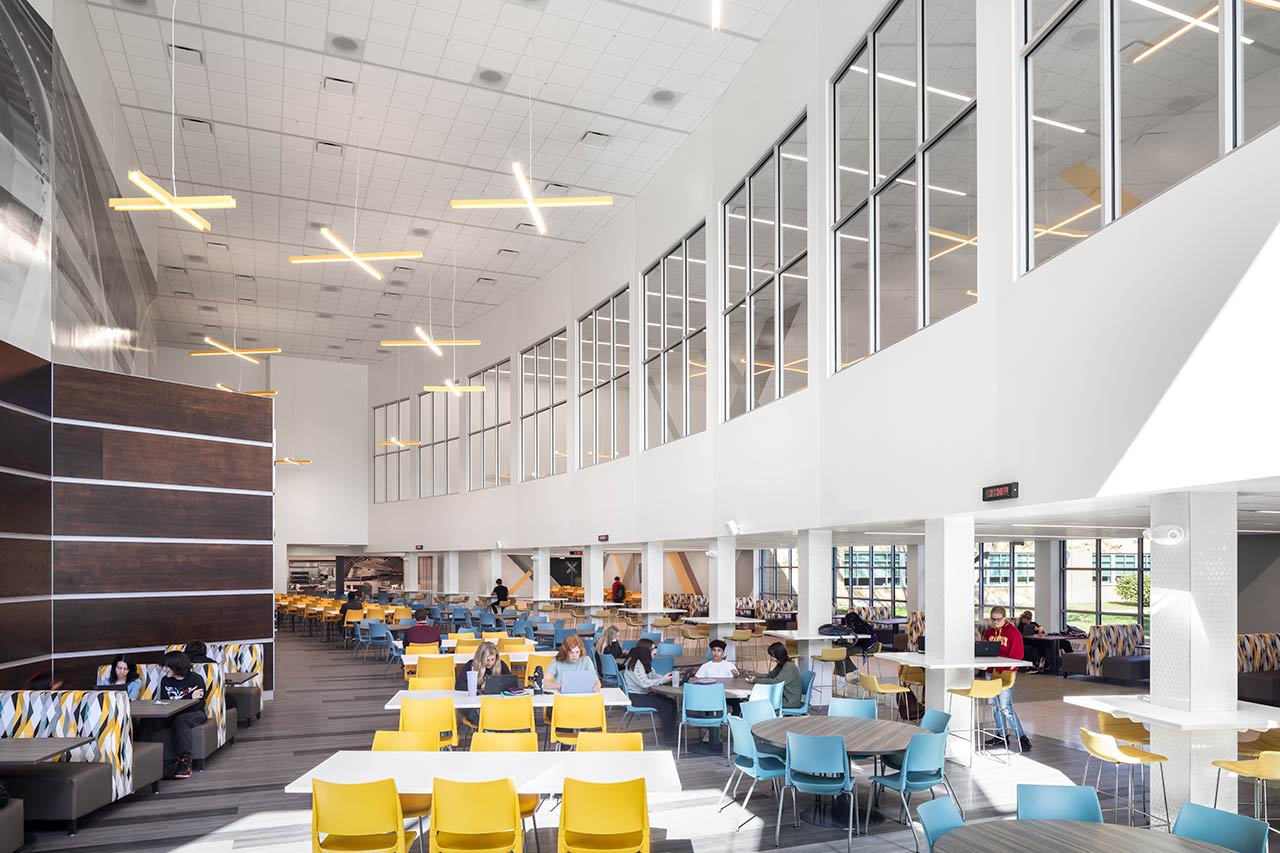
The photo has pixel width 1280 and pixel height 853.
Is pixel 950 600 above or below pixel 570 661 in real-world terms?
above

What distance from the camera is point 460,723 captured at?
9.70m

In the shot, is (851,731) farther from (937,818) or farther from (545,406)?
(545,406)

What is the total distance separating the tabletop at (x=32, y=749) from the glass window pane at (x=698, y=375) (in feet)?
30.5

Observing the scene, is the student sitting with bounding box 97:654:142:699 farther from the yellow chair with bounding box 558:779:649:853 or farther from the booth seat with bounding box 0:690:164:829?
the yellow chair with bounding box 558:779:649:853

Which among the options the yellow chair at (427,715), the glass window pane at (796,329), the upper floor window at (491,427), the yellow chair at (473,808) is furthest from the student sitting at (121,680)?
the upper floor window at (491,427)

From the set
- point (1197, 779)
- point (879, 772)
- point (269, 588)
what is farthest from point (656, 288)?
point (1197, 779)

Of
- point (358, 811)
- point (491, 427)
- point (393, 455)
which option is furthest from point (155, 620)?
point (393, 455)

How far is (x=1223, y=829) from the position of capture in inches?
159

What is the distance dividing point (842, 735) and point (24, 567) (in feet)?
23.5

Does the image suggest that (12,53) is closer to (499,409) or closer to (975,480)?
(975,480)

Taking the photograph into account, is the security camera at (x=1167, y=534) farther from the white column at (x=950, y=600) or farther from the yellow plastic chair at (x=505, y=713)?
the yellow plastic chair at (x=505, y=713)

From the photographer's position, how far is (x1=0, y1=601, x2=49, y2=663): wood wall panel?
7.94 metres

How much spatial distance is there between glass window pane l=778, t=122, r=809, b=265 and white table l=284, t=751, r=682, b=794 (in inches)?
290

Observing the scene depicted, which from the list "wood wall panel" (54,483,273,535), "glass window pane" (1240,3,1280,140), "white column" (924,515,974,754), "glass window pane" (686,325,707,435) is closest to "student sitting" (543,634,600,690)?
"white column" (924,515,974,754)
